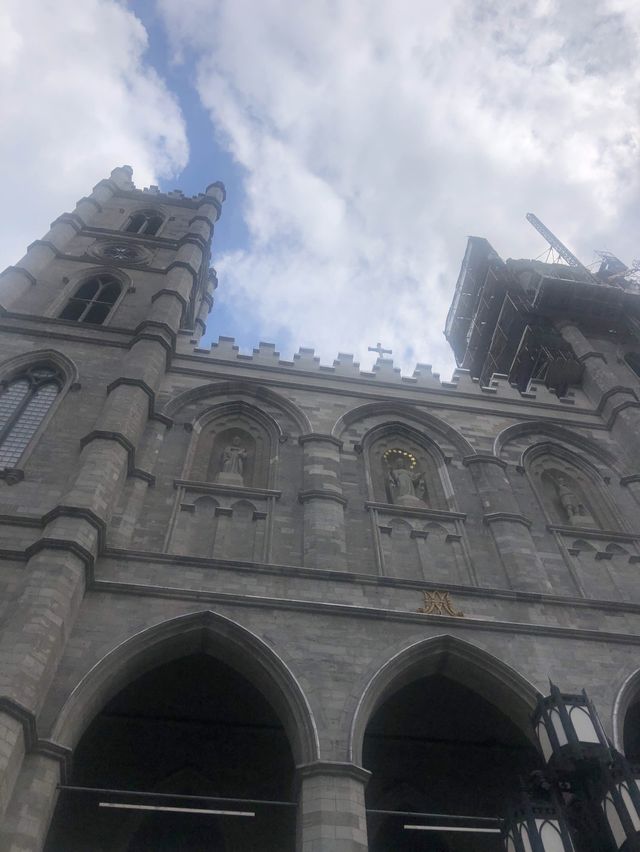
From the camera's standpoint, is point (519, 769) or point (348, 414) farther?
point (348, 414)

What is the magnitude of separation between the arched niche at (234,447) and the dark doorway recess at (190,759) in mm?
3788

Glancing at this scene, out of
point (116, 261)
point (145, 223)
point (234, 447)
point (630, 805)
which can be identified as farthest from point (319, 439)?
point (145, 223)

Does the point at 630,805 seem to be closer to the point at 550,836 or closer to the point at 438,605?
the point at 550,836

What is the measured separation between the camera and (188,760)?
11.3 metres

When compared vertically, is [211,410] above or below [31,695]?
above

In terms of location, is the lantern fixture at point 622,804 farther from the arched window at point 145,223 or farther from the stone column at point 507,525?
the arched window at point 145,223

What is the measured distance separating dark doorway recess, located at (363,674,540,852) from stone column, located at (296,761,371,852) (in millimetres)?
3024

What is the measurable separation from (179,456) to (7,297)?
7.53m

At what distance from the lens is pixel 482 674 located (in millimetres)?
10297

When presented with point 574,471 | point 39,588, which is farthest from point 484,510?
point 39,588

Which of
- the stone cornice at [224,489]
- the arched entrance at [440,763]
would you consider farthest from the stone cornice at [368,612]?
the stone cornice at [224,489]

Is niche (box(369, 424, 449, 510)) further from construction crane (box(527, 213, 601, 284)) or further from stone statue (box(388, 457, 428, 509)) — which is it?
construction crane (box(527, 213, 601, 284))

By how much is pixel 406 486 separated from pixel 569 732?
26.4ft

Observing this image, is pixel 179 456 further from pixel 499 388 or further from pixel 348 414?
pixel 499 388
